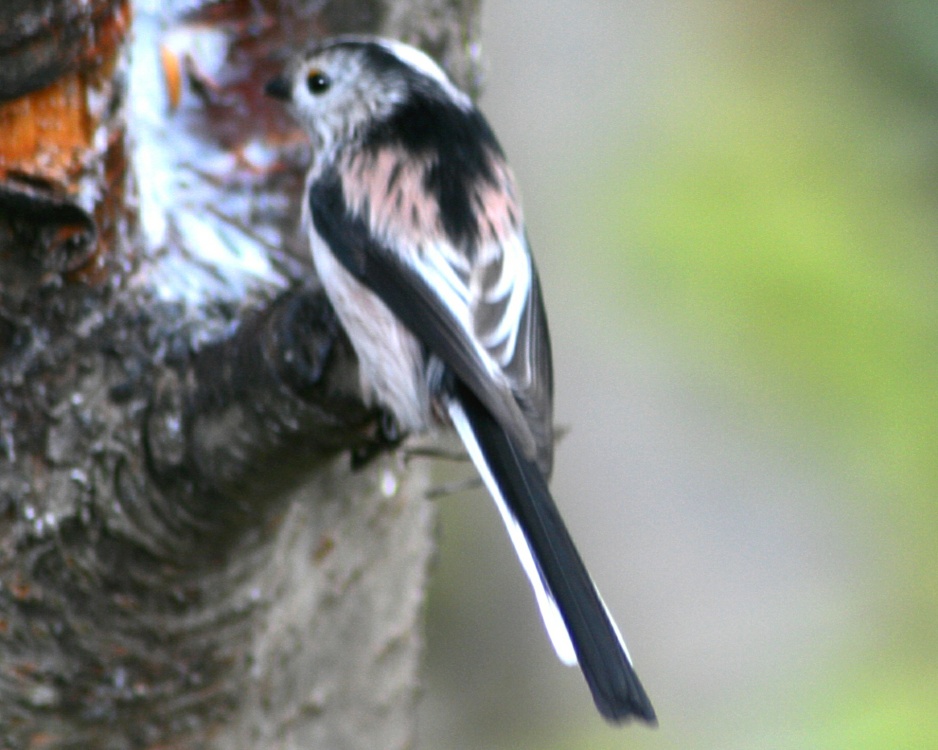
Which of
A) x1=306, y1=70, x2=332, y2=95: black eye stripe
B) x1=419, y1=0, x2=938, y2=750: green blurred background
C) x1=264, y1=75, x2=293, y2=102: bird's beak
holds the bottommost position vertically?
x1=419, y1=0, x2=938, y2=750: green blurred background

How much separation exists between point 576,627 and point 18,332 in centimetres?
98

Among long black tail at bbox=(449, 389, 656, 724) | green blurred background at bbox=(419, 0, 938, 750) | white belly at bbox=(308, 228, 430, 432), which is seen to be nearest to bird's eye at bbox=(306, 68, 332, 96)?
white belly at bbox=(308, 228, 430, 432)

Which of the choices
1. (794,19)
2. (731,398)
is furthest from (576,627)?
(794,19)

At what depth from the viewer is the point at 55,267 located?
199cm

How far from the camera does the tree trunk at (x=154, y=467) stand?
1.73 meters

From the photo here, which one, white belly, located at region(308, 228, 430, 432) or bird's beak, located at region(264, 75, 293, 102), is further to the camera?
bird's beak, located at region(264, 75, 293, 102)

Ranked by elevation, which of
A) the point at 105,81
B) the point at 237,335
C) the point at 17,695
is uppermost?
the point at 105,81

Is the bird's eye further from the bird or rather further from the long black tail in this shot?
the long black tail

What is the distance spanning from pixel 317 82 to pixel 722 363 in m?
1.23

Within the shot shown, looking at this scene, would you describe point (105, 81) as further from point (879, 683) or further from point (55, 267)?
point (879, 683)

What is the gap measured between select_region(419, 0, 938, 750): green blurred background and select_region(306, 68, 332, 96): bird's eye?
0.78 metres

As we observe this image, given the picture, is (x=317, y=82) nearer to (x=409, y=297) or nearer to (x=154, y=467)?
(x=409, y=297)

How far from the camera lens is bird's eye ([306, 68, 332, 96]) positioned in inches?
93.0

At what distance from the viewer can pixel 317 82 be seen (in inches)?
93.7
